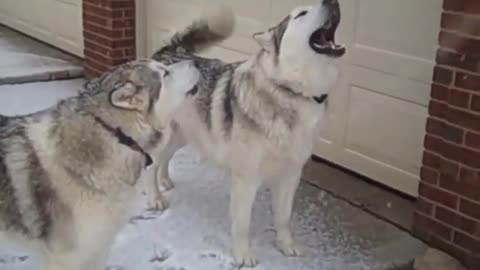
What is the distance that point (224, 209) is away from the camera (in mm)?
3885

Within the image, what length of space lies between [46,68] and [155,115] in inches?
172

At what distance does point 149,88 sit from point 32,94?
12.1 feet

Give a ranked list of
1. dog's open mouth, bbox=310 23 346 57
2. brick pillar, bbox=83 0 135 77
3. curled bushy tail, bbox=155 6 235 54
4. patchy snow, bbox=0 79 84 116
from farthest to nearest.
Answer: brick pillar, bbox=83 0 135 77
patchy snow, bbox=0 79 84 116
curled bushy tail, bbox=155 6 235 54
dog's open mouth, bbox=310 23 346 57

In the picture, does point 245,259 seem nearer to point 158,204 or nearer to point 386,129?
point 158,204

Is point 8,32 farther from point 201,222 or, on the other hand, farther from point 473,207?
point 473,207

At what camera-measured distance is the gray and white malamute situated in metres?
3.02

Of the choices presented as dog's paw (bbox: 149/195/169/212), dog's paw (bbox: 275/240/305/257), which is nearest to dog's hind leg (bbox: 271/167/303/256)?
dog's paw (bbox: 275/240/305/257)

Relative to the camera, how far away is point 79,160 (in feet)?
8.19

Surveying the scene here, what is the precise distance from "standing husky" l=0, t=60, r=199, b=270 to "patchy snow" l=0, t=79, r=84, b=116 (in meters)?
2.91

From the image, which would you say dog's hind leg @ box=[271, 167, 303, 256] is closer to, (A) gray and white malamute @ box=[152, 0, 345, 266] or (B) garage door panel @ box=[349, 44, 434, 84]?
(A) gray and white malamute @ box=[152, 0, 345, 266]

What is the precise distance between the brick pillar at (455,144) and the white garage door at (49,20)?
14.4ft

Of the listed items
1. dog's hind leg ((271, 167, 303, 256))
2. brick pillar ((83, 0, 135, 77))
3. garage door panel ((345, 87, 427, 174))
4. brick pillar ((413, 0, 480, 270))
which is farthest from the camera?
brick pillar ((83, 0, 135, 77))

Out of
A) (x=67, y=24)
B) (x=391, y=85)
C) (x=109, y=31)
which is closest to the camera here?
(x=391, y=85)

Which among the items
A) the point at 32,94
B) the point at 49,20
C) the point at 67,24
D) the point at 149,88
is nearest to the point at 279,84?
the point at 149,88
